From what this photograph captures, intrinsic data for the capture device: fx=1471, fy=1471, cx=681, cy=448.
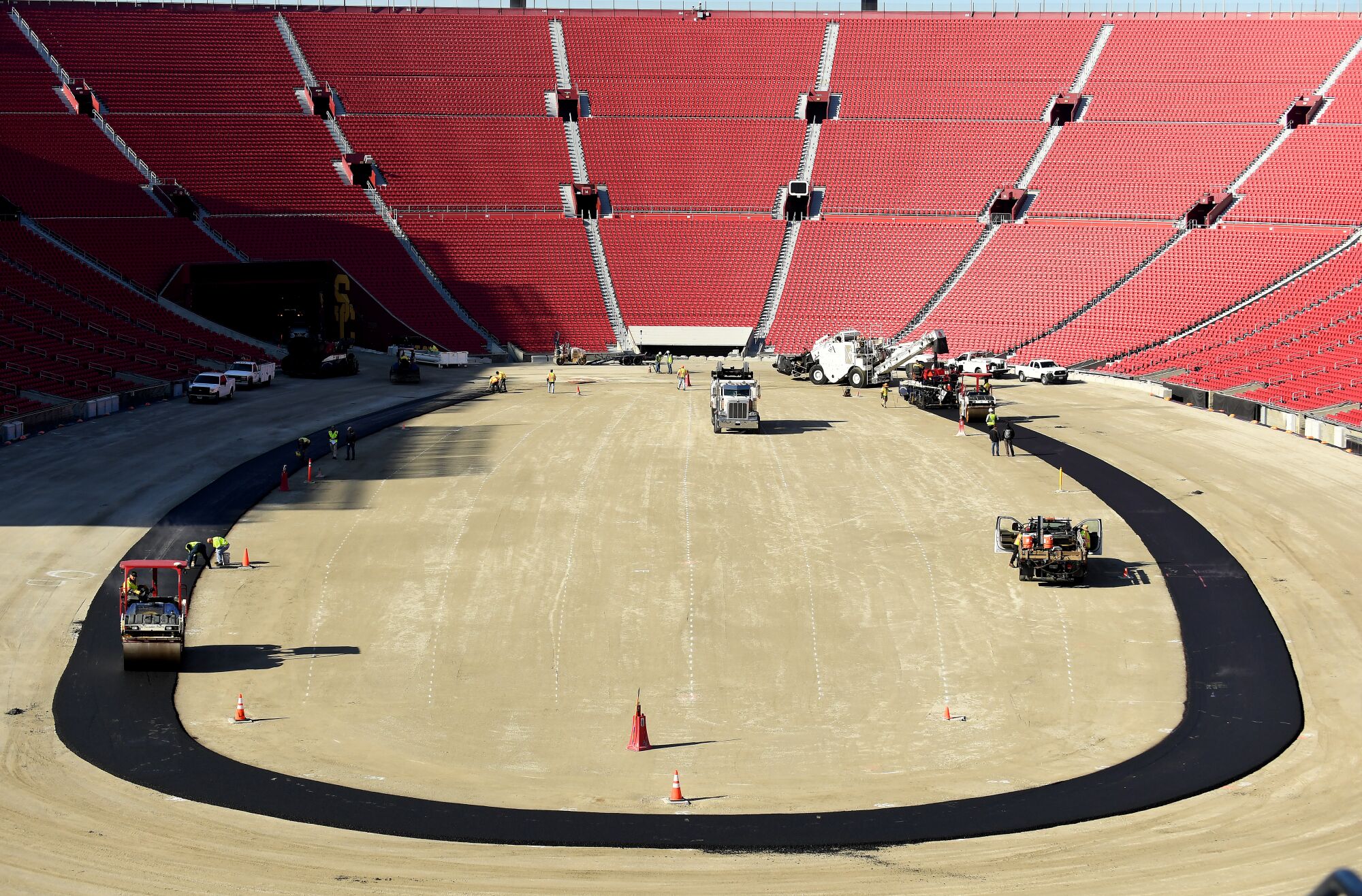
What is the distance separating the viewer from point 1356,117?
84.6m

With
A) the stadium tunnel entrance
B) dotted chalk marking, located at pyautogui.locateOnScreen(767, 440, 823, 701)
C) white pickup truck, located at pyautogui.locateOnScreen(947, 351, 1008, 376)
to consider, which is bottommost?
dotted chalk marking, located at pyautogui.locateOnScreen(767, 440, 823, 701)

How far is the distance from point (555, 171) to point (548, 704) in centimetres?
6173

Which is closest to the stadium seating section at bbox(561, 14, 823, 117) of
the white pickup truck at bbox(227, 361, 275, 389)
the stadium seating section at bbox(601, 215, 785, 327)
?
the stadium seating section at bbox(601, 215, 785, 327)

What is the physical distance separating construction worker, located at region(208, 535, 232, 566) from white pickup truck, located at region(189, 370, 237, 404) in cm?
2412

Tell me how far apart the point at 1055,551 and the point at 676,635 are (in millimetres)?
9877

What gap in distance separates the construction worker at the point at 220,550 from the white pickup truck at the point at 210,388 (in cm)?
2412

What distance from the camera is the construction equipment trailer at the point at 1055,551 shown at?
118 feet

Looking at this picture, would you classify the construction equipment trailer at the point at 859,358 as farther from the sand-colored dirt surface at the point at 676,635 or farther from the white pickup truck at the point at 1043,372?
the sand-colored dirt surface at the point at 676,635

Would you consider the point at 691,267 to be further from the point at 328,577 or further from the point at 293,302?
the point at 328,577

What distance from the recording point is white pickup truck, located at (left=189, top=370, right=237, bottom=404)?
5991 cm

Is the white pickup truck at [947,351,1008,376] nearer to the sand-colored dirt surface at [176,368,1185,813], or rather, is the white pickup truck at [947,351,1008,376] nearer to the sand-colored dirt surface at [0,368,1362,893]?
the sand-colored dirt surface at [0,368,1362,893]

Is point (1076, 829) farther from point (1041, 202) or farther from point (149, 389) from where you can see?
point (1041, 202)

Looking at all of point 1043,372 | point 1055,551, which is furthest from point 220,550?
point 1043,372

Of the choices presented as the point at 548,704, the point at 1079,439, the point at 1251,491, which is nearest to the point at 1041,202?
the point at 1079,439
